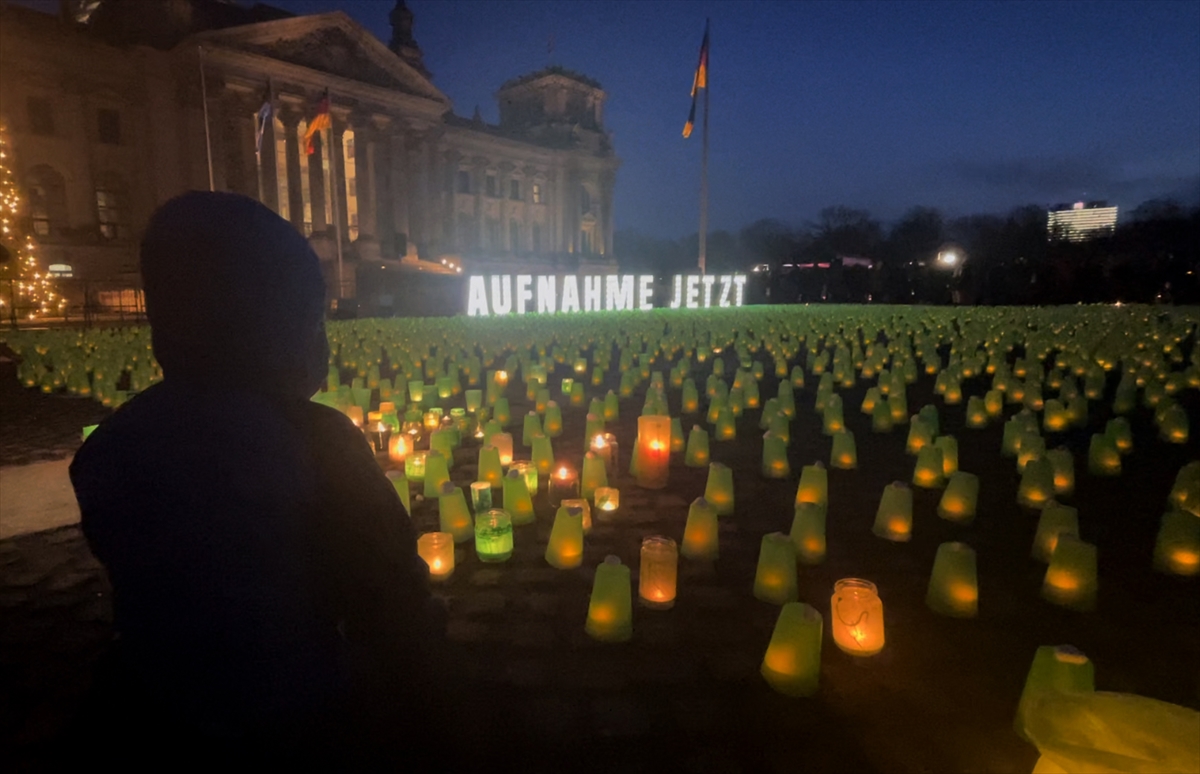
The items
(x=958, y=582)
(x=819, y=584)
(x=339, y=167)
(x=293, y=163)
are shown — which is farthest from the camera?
(x=339, y=167)

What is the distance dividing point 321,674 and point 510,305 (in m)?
21.1

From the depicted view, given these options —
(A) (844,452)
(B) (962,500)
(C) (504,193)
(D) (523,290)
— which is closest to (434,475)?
(A) (844,452)

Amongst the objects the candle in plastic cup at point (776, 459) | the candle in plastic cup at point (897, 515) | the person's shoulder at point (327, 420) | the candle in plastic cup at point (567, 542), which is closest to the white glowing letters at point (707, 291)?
the candle in plastic cup at point (776, 459)

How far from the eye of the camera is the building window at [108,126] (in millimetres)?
31188

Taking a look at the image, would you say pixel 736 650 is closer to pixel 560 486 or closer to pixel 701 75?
pixel 560 486

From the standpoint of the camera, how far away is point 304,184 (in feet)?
125

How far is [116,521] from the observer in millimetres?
1304

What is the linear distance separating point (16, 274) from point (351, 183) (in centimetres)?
2479

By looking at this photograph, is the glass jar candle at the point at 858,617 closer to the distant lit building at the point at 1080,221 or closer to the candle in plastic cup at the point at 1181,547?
the candle in plastic cup at the point at 1181,547

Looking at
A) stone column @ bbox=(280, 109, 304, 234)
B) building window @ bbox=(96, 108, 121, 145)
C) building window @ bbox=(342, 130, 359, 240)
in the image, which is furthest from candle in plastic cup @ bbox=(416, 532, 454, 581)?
building window @ bbox=(342, 130, 359, 240)

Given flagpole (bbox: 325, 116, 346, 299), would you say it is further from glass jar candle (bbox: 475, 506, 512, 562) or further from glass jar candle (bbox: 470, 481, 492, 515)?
glass jar candle (bbox: 475, 506, 512, 562)

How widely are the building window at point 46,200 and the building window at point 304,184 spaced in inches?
408

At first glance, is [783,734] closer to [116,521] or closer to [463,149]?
[116,521]

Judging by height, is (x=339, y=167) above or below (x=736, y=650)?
above
